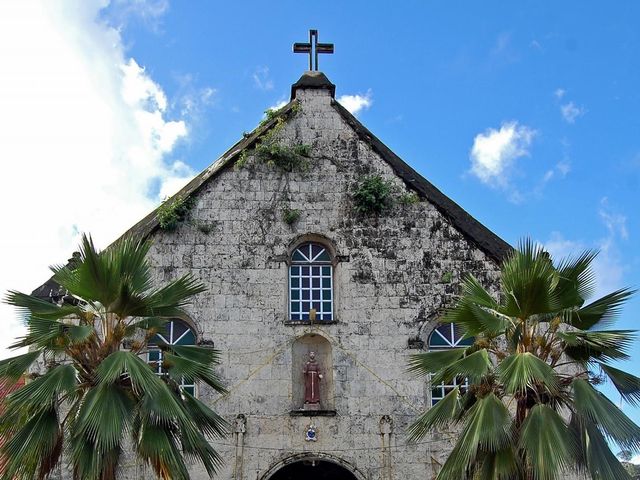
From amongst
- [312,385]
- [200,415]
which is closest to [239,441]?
[312,385]

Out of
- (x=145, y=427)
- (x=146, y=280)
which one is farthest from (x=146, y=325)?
(x=145, y=427)

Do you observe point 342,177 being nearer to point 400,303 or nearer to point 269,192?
point 269,192

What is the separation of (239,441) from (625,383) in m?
7.53

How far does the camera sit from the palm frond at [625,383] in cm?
1429

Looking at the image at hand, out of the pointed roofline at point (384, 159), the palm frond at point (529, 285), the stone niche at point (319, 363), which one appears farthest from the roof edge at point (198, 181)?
the palm frond at point (529, 285)

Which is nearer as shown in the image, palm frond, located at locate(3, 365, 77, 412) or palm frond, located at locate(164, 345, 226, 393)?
palm frond, located at locate(3, 365, 77, 412)

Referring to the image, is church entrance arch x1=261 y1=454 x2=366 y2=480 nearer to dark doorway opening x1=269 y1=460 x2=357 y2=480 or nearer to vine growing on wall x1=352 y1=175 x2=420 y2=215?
dark doorway opening x1=269 y1=460 x2=357 y2=480

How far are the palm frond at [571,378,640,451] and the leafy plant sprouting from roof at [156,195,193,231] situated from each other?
30.3 ft

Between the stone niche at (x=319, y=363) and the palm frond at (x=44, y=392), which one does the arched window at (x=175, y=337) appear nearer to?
the stone niche at (x=319, y=363)

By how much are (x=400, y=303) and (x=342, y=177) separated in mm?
3172

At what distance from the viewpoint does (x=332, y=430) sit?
18219 millimetres

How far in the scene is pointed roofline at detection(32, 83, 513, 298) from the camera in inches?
775

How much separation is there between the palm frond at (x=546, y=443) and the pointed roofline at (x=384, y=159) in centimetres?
634

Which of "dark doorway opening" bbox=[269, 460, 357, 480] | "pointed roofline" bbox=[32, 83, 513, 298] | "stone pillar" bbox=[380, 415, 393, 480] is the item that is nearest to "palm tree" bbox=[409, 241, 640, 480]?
"stone pillar" bbox=[380, 415, 393, 480]
